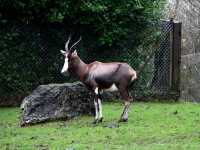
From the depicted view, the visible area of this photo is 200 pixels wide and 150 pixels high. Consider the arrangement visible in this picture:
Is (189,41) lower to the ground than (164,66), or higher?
lower

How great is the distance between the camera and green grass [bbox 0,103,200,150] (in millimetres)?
10347

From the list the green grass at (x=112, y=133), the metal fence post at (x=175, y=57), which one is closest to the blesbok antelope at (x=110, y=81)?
the green grass at (x=112, y=133)

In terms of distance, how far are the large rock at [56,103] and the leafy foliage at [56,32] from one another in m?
3.39

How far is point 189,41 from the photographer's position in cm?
3159

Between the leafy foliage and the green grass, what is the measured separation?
1987 millimetres

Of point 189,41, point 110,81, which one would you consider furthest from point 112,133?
point 189,41

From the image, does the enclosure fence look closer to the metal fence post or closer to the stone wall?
the metal fence post

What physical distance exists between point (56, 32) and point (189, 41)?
15.0 m

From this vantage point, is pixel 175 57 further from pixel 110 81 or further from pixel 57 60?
pixel 110 81

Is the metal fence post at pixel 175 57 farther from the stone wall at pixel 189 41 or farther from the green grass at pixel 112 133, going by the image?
the stone wall at pixel 189 41

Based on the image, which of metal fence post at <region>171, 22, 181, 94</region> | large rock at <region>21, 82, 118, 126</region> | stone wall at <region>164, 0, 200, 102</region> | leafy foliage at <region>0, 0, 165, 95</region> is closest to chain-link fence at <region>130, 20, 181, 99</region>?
metal fence post at <region>171, 22, 181, 94</region>

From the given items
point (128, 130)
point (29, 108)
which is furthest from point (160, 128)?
point (29, 108)

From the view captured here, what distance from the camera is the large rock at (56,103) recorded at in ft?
44.1

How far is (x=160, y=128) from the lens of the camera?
12227 mm
